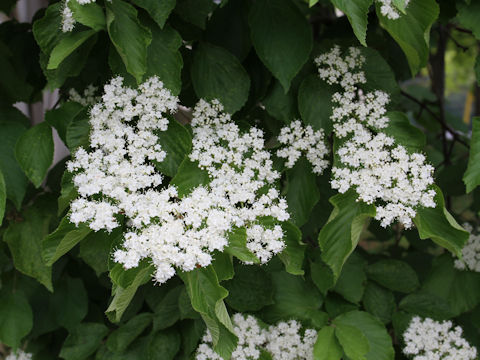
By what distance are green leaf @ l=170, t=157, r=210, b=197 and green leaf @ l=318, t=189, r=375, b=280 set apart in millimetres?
234

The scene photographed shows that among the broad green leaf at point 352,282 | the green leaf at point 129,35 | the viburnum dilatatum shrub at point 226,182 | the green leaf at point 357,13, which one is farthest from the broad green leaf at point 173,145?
the broad green leaf at point 352,282

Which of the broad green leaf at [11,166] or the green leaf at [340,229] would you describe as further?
the broad green leaf at [11,166]

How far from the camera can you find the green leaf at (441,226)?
0.88 meters

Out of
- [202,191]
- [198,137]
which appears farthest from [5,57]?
[202,191]

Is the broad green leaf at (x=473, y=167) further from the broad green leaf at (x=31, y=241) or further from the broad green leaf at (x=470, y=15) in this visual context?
the broad green leaf at (x=31, y=241)

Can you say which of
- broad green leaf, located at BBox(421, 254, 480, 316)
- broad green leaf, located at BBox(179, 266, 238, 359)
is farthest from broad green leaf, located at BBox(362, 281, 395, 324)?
broad green leaf, located at BBox(179, 266, 238, 359)

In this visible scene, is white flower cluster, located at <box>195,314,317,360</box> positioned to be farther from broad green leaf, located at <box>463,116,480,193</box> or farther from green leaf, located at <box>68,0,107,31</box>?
green leaf, located at <box>68,0,107,31</box>

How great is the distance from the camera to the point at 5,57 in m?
1.23

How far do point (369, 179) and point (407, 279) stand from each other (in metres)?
0.53

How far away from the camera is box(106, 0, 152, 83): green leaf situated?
84 centimetres

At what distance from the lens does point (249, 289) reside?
1224 millimetres

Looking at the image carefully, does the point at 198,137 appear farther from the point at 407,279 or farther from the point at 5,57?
the point at 407,279

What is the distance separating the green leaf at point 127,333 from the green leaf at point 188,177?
0.50 meters

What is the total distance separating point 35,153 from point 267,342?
2.09ft
